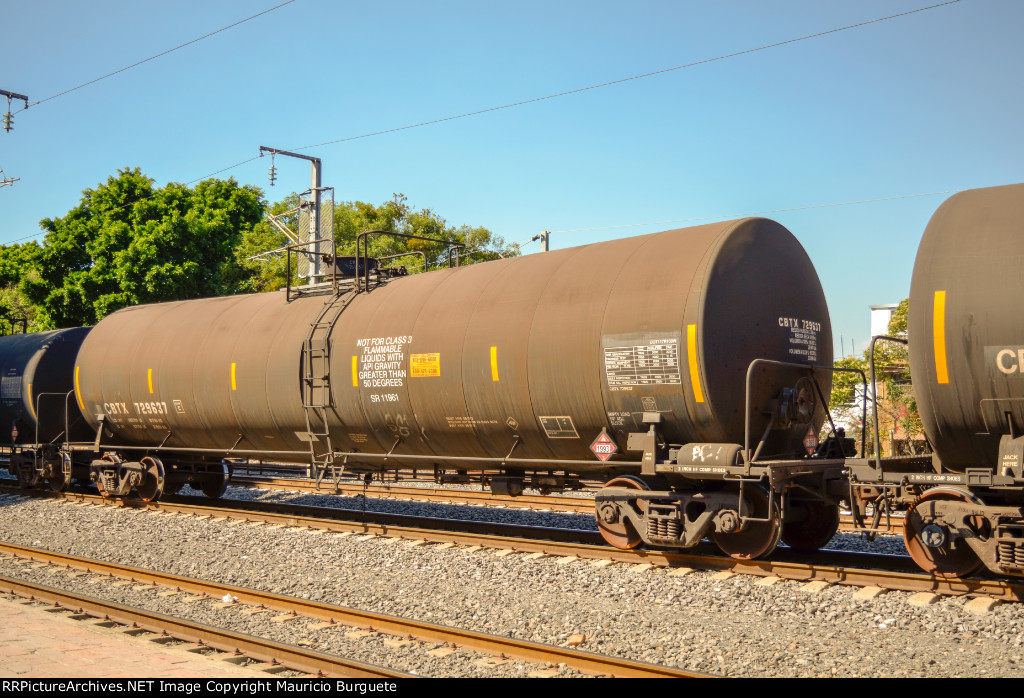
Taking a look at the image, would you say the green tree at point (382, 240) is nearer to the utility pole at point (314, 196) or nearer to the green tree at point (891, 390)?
the utility pole at point (314, 196)

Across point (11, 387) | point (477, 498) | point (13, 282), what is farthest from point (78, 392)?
point (13, 282)

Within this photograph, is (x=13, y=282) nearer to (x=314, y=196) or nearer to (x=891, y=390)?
(x=314, y=196)

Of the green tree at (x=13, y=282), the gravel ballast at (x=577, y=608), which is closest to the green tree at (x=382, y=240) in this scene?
the green tree at (x=13, y=282)

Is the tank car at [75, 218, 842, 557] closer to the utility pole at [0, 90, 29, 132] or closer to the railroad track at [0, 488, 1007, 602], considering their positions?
the railroad track at [0, 488, 1007, 602]

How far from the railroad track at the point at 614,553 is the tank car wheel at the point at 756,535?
152mm

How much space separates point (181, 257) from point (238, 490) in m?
19.3

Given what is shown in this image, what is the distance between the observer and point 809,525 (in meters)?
11.0

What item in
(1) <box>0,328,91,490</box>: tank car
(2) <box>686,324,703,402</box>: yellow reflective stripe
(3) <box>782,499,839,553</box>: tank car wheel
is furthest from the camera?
(1) <box>0,328,91,490</box>: tank car

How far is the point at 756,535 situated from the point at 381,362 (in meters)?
5.97

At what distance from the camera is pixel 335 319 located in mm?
13742

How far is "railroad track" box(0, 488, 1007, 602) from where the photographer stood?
8761mm

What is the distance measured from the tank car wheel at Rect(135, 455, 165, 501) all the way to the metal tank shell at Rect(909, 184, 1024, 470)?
14.4 meters

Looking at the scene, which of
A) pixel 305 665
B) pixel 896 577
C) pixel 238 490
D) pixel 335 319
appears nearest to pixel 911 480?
pixel 896 577

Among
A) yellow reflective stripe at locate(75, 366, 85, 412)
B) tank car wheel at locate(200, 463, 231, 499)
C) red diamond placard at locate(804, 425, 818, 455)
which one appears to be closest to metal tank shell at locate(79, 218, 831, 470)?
red diamond placard at locate(804, 425, 818, 455)
